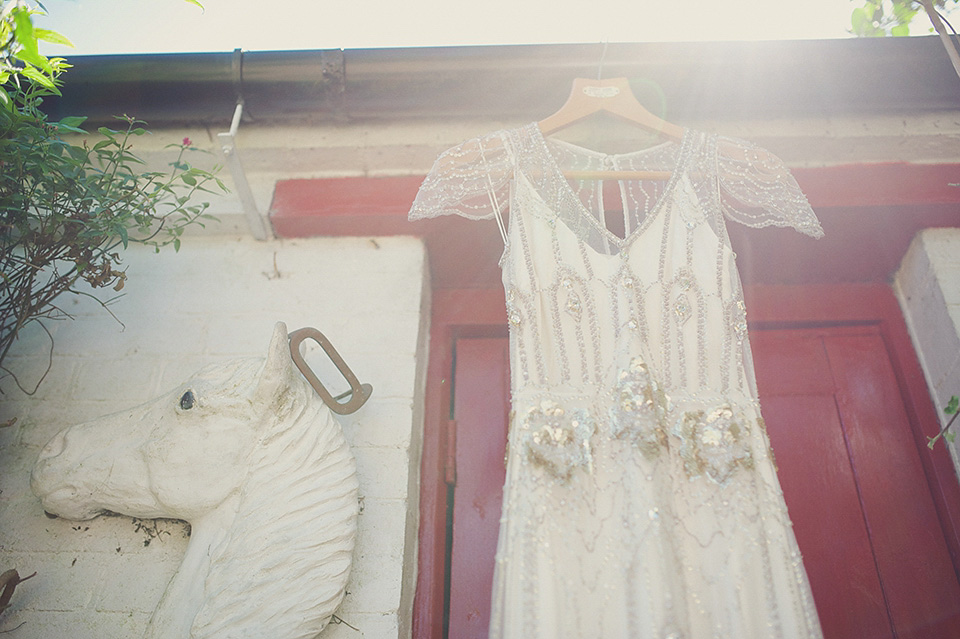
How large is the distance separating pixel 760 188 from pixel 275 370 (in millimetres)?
1497

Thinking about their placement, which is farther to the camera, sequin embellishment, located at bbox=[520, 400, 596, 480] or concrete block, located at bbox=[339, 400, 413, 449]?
concrete block, located at bbox=[339, 400, 413, 449]

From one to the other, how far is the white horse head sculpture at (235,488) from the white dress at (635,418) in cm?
43

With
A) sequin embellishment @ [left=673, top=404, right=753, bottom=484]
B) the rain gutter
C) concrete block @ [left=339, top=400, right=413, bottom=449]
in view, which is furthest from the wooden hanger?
concrete block @ [left=339, top=400, right=413, bottom=449]

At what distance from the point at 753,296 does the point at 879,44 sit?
1.04 metres

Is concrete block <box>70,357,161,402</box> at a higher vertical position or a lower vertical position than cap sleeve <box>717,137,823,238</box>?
lower

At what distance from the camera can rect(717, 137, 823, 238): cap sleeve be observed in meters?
1.97

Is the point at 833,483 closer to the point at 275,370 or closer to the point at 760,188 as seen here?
the point at 760,188

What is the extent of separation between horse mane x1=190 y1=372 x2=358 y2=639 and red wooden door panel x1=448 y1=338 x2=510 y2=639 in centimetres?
59

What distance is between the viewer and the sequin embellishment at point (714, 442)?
1539mm

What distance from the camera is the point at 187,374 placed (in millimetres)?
2146

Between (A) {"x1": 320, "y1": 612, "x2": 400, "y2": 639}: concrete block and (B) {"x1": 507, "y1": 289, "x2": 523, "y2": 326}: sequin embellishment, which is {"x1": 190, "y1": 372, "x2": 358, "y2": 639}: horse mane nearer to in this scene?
(A) {"x1": 320, "y1": 612, "x2": 400, "y2": 639}: concrete block

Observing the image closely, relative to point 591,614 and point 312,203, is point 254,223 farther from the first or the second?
point 591,614

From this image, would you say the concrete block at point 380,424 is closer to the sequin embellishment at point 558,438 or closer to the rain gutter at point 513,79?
the sequin embellishment at point 558,438

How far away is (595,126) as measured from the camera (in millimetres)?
2398
